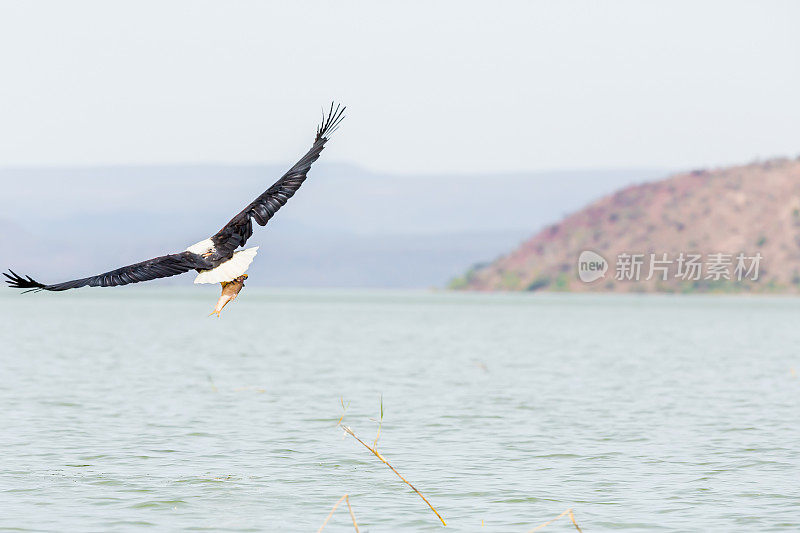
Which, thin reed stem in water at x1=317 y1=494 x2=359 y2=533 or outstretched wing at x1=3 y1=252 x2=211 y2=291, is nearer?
outstretched wing at x1=3 y1=252 x2=211 y2=291

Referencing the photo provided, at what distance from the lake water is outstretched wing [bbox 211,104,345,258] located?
3.97 meters

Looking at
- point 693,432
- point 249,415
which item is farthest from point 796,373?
point 249,415

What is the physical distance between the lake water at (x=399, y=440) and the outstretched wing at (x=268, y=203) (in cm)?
397

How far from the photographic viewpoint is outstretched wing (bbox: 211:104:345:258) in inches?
656

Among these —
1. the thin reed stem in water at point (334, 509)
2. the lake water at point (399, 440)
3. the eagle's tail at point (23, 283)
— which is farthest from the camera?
the lake water at point (399, 440)

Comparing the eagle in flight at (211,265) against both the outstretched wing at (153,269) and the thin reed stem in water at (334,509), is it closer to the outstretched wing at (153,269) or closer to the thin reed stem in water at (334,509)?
the outstretched wing at (153,269)

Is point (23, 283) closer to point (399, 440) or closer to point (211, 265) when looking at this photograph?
point (211, 265)

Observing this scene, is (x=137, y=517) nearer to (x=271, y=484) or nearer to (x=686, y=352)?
(x=271, y=484)

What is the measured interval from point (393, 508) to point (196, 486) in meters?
3.51

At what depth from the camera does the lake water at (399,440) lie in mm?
18172

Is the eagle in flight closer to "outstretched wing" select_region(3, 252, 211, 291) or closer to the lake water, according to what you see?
"outstretched wing" select_region(3, 252, 211, 291)

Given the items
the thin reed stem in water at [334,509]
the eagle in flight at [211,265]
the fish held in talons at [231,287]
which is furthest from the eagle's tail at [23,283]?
the thin reed stem in water at [334,509]

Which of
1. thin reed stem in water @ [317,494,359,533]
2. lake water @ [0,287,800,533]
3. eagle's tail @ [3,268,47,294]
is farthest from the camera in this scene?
lake water @ [0,287,800,533]

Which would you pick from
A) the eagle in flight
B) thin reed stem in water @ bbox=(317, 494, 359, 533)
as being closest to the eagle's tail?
the eagle in flight
